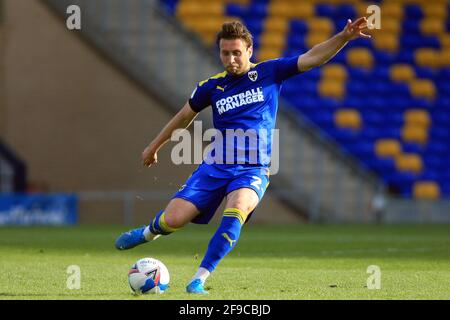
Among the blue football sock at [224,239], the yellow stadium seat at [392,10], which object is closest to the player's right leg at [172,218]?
the blue football sock at [224,239]

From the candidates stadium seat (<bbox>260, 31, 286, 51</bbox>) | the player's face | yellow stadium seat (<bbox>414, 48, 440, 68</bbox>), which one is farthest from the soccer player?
yellow stadium seat (<bbox>414, 48, 440, 68</bbox>)

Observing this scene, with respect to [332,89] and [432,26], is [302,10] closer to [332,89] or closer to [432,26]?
[332,89]

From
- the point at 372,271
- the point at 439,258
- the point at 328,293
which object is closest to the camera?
the point at 328,293

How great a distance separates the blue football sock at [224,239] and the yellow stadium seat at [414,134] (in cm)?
1359

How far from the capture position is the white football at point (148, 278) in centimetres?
711

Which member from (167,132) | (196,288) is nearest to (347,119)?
(167,132)

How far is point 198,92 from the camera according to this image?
798 centimetres

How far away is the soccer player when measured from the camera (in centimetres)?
757

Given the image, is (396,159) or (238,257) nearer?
(238,257)

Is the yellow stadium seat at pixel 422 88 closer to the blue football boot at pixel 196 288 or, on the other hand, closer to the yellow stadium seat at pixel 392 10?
the yellow stadium seat at pixel 392 10

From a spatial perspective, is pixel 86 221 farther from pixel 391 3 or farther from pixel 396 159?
pixel 391 3

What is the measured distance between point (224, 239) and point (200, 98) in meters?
1.28

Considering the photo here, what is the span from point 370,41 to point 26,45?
689cm

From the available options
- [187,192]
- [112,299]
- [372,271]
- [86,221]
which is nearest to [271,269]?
[372,271]
